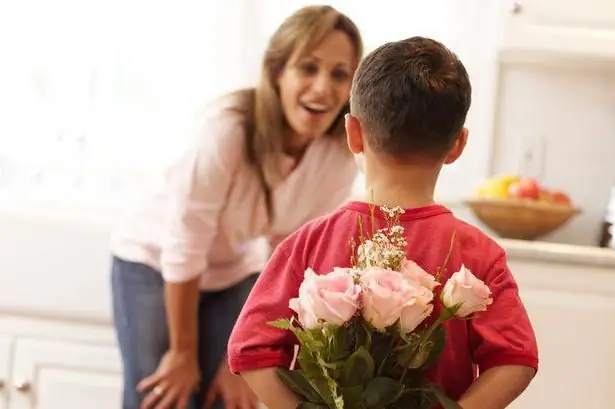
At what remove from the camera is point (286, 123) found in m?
1.89

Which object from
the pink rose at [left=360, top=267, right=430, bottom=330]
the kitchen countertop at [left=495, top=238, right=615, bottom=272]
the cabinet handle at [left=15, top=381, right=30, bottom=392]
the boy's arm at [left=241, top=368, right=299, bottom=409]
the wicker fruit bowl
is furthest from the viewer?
the cabinet handle at [left=15, top=381, right=30, bottom=392]

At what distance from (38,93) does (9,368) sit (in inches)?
30.6

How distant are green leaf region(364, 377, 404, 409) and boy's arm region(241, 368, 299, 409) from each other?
0.35 ft

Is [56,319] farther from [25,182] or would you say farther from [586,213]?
[586,213]

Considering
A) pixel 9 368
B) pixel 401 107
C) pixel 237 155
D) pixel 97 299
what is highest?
pixel 401 107

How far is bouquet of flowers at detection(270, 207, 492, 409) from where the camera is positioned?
0.93 m

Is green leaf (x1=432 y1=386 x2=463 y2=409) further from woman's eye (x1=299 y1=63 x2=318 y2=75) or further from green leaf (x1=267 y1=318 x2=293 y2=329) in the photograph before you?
woman's eye (x1=299 y1=63 x2=318 y2=75)

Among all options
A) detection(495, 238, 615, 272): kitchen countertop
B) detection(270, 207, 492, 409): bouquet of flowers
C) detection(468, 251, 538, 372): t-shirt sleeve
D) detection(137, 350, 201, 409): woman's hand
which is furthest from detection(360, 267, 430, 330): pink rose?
detection(495, 238, 615, 272): kitchen countertop

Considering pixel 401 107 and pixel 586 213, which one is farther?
pixel 586 213

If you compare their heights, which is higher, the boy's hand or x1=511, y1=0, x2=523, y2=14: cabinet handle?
x1=511, y1=0, x2=523, y2=14: cabinet handle

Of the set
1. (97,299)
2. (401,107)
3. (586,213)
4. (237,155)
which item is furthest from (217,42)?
(401,107)

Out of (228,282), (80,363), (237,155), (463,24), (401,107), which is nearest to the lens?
(401,107)

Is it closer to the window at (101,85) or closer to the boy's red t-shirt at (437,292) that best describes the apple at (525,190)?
the window at (101,85)

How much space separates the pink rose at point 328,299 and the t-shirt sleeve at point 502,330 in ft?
0.50
